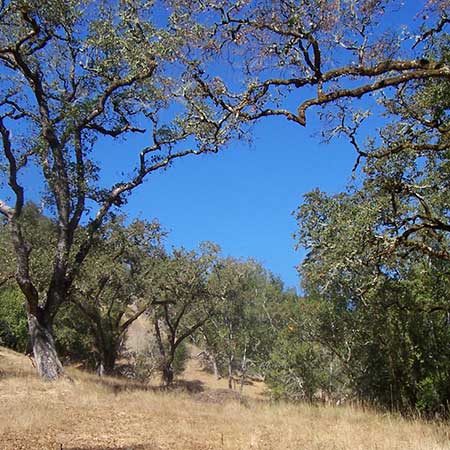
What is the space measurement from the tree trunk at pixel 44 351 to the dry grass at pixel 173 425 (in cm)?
53

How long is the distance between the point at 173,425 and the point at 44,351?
580 centimetres

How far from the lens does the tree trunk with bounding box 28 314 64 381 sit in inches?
494

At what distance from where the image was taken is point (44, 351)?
12680 millimetres

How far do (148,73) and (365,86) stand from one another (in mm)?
7641

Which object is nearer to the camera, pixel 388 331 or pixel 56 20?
pixel 56 20

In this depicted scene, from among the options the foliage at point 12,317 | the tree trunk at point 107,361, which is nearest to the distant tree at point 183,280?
the tree trunk at point 107,361

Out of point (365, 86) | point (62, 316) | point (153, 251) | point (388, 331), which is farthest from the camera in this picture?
point (62, 316)

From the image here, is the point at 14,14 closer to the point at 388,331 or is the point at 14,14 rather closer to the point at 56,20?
the point at 56,20

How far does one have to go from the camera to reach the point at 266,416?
9.86 m

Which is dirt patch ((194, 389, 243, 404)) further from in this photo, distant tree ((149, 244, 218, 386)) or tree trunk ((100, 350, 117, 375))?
tree trunk ((100, 350, 117, 375))

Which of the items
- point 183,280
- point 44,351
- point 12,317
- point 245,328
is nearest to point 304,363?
point 183,280

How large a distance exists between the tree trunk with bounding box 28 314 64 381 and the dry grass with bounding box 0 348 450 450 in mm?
530

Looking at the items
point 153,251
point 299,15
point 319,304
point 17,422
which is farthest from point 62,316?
point 299,15

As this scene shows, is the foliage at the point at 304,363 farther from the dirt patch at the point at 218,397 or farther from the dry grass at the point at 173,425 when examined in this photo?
the dry grass at the point at 173,425
